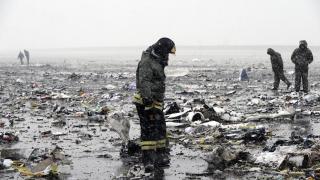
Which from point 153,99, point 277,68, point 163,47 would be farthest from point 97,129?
point 277,68

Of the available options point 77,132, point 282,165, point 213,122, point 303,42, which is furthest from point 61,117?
point 303,42

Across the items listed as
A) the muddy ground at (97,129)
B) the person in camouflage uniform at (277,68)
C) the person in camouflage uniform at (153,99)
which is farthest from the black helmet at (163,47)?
the person in camouflage uniform at (277,68)

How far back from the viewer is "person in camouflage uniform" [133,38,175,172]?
690cm

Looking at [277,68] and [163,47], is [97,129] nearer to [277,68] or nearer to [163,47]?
[163,47]

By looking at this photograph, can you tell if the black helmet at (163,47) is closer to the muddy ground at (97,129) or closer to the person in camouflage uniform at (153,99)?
the person in camouflage uniform at (153,99)

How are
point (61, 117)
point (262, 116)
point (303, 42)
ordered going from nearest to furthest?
point (262, 116) < point (61, 117) < point (303, 42)

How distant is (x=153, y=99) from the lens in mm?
6953

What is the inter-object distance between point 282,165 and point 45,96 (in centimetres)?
1145

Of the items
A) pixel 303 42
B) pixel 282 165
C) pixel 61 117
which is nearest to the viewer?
pixel 282 165

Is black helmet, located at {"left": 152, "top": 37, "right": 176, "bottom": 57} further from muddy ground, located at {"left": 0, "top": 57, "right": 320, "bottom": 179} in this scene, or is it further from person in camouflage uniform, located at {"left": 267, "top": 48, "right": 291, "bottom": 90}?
person in camouflage uniform, located at {"left": 267, "top": 48, "right": 291, "bottom": 90}

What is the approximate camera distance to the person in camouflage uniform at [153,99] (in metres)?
6.90

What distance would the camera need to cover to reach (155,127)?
23.1ft

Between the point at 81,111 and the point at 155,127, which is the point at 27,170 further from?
the point at 81,111

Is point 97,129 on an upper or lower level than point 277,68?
lower
